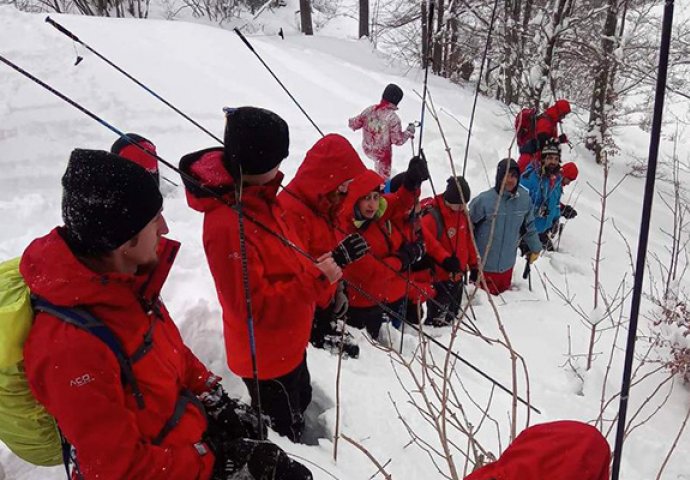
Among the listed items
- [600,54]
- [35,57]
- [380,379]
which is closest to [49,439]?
[380,379]

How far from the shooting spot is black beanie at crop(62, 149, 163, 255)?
1534 millimetres

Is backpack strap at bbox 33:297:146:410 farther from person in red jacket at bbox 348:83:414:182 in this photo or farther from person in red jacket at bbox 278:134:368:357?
person in red jacket at bbox 348:83:414:182

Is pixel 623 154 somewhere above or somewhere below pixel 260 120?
below

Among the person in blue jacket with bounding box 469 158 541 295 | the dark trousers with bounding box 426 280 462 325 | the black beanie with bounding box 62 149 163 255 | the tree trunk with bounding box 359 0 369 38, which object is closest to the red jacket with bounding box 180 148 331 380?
the black beanie with bounding box 62 149 163 255

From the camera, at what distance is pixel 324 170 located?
10.3 feet

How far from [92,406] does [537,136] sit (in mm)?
6572

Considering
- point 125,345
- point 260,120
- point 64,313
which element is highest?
Result: point 260,120

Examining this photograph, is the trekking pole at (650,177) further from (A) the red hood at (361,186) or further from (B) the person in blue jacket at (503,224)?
(B) the person in blue jacket at (503,224)

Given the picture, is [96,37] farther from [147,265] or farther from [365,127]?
[147,265]

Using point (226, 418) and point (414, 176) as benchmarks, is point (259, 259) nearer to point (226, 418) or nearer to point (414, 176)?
point (226, 418)

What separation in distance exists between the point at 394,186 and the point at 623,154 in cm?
1384

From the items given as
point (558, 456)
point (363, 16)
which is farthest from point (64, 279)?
point (363, 16)

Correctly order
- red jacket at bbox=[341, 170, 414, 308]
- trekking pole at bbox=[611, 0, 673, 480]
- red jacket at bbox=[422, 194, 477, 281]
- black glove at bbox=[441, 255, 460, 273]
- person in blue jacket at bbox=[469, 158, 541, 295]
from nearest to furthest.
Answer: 1. trekking pole at bbox=[611, 0, 673, 480]
2. red jacket at bbox=[341, 170, 414, 308]
3. black glove at bbox=[441, 255, 460, 273]
4. red jacket at bbox=[422, 194, 477, 281]
5. person in blue jacket at bbox=[469, 158, 541, 295]

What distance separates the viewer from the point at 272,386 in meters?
2.69
